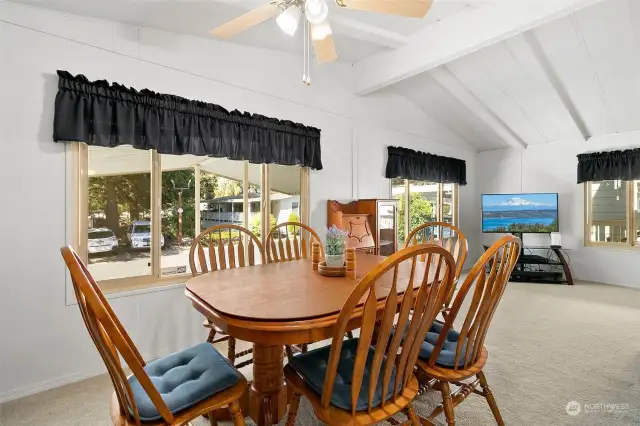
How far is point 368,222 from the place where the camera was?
385cm

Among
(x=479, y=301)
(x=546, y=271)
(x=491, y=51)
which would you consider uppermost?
(x=491, y=51)

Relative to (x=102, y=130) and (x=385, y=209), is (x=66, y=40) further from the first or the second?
(x=385, y=209)

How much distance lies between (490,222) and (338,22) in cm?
426

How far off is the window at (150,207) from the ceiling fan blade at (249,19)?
1227 millimetres

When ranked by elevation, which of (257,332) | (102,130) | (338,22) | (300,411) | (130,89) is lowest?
(300,411)

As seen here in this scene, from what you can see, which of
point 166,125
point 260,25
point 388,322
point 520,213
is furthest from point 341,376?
point 520,213

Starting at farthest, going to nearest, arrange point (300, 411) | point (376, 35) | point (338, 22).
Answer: point (376, 35) < point (338, 22) < point (300, 411)

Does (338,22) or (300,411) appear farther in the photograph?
(338,22)

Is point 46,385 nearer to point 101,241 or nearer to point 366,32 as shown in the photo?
point 101,241

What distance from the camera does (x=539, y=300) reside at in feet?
13.9

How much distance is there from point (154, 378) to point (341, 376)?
75 cm

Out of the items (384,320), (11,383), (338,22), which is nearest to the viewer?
(384,320)

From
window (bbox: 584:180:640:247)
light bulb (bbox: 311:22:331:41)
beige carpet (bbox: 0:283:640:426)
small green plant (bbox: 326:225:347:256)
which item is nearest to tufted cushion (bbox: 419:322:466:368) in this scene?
beige carpet (bbox: 0:283:640:426)

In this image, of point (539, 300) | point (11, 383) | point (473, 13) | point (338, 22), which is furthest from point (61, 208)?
point (539, 300)
